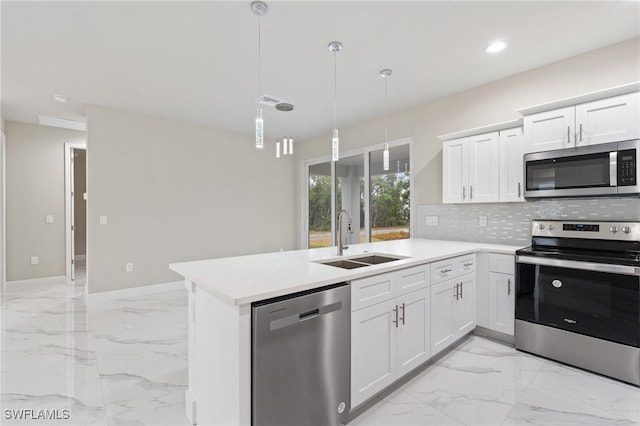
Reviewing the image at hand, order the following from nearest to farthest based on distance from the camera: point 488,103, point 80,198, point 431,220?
point 488,103, point 431,220, point 80,198

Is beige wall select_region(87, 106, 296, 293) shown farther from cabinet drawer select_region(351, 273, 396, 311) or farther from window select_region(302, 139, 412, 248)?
cabinet drawer select_region(351, 273, 396, 311)

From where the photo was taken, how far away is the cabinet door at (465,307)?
264 cm

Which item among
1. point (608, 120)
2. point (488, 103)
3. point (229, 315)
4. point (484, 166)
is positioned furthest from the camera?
→ point (488, 103)

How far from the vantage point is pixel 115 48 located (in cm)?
263

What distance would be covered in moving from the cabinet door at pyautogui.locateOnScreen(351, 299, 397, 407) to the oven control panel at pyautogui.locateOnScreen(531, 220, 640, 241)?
1836 mm

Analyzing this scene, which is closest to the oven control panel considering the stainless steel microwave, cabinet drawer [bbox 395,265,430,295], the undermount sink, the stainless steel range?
the stainless steel range

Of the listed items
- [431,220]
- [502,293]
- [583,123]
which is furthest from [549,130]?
[431,220]

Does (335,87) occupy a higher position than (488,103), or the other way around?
(335,87)

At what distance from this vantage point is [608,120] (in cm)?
237

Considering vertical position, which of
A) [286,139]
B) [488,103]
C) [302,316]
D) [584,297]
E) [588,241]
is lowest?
[584,297]

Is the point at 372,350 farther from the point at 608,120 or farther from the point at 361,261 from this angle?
the point at 608,120

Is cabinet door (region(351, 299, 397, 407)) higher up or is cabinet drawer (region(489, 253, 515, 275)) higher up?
cabinet drawer (region(489, 253, 515, 275))

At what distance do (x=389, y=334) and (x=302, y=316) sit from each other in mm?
768

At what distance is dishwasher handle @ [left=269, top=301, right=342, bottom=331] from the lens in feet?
4.54
